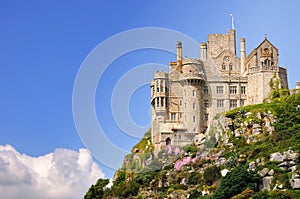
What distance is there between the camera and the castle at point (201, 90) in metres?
102

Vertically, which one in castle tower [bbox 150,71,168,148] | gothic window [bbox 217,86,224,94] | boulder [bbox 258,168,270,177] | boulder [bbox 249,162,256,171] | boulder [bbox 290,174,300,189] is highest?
gothic window [bbox 217,86,224,94]

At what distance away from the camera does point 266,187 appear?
79.1 m

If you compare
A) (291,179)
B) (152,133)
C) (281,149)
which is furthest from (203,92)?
(291,179)

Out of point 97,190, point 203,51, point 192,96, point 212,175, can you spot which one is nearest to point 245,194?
point 212,175

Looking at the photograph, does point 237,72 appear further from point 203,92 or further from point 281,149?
point 281,149

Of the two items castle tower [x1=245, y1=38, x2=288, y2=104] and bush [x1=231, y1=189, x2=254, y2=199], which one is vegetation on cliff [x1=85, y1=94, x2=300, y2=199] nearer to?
bush [x1=231, y1=189, x2=254, y2=199]

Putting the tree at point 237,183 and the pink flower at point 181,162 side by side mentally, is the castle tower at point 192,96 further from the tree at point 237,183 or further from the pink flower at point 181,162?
the tree at point 237,183

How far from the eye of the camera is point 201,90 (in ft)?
341

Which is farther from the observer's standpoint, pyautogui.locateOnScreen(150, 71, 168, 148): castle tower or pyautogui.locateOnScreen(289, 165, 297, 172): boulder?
pyautogui.locateOnScreen(150, 71, 168, 148): castle tower

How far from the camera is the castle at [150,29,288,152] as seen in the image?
102m

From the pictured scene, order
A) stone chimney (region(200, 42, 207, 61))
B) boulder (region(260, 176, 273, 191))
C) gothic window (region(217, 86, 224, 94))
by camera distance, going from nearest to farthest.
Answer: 1. boulder (region(260, 176, 273, 191))
2. gothic window (region(217, 86, 224, 94))
3. stone chimney (region(200, 42, 207, 61))

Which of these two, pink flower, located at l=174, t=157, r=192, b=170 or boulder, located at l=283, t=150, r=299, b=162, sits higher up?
pink flower, located at l=174, t=157, r=192, b=170

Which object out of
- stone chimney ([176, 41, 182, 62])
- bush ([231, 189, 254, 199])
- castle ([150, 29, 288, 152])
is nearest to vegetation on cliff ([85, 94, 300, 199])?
bush ([231, 189, 254, 199])

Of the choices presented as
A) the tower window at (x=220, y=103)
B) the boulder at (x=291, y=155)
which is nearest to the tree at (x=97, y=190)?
the tower window at (x=220, y=103)
